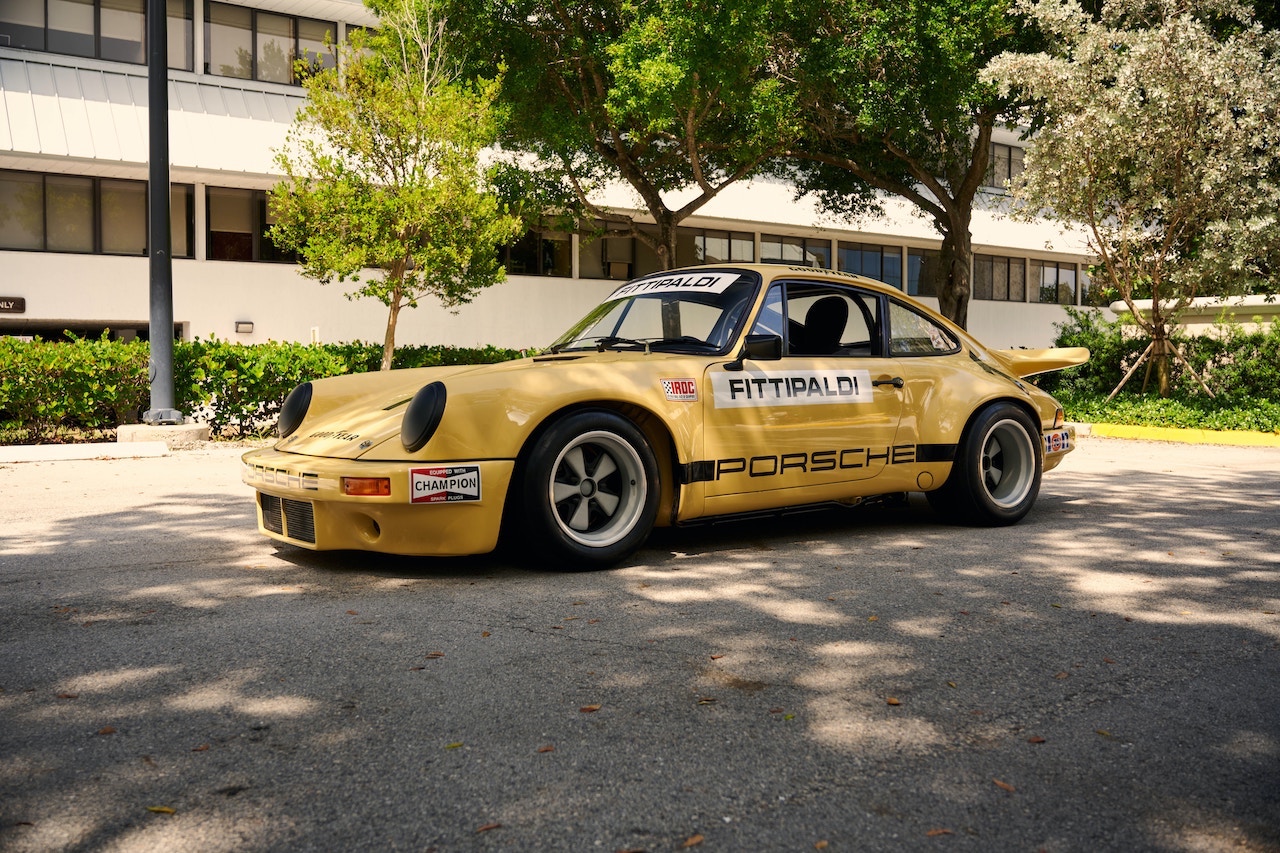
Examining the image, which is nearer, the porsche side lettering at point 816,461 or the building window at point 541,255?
the porsche side lettering at point 816,461

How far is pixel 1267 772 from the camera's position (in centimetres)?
277

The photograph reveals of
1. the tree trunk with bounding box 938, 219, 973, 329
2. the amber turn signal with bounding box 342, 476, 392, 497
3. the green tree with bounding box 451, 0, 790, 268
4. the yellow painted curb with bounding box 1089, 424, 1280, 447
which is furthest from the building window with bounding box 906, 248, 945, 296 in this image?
the amber turn signal with bounding box 342, 476, 392, 497

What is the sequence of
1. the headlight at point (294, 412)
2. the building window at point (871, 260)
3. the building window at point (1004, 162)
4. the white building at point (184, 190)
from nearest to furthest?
the headlight at point (294, 412) < the white building at point (184, 190) < the building window at point (871, 260) < the building window at point (1004, 162)

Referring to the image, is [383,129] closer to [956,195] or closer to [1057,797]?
[956,195]

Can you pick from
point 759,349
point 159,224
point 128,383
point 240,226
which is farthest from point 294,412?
point 240,226

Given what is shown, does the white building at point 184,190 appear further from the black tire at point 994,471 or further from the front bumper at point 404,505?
the front bumper at point 404,505

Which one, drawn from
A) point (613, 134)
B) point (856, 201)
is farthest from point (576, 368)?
point (856, 201)

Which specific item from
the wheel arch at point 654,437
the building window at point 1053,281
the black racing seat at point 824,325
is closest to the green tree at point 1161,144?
the black racing seat at point 824,325

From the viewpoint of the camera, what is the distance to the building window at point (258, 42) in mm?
23312

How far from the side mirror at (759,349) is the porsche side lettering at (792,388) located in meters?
0.07

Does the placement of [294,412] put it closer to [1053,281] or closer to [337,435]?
[337,435]

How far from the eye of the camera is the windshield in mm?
5797

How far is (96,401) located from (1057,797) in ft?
40.3

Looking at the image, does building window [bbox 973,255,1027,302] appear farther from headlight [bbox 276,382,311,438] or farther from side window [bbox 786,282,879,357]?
headlight [bbox 276,382,311,438]
